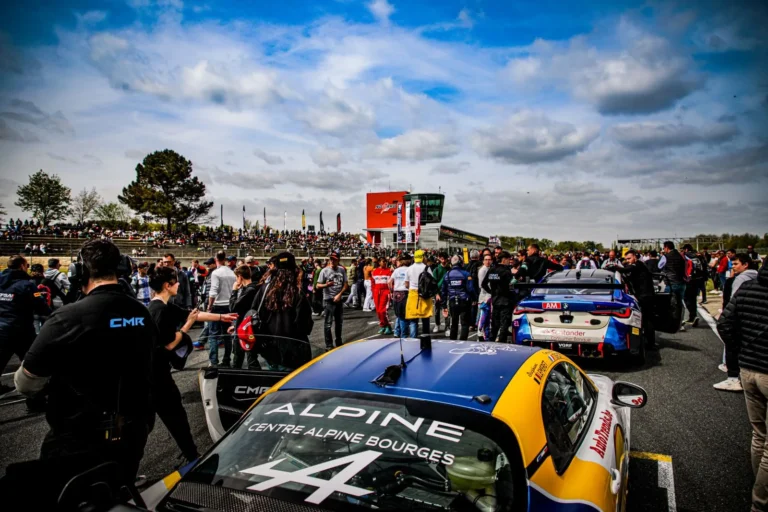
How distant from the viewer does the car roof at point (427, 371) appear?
2039 mm

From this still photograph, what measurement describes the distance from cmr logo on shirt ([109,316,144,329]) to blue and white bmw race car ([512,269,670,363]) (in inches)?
214

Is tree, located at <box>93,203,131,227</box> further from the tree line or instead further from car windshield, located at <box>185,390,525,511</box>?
car windshield, located at <box>185,390,525,511</box>

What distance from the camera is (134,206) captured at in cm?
5762

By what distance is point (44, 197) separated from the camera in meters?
58.1

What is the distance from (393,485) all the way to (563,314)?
18.0 ft

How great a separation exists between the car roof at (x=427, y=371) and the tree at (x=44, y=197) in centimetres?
6780

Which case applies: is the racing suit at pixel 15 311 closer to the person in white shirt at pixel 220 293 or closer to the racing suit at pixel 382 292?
the person in white shirt at pixel 220 293

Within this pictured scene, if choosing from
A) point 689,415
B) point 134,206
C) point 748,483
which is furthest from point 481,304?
point 134,206

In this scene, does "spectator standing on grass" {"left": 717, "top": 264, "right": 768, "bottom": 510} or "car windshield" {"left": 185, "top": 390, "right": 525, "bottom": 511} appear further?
"spectator standing on grass" {"left": 717, "top": 264, "right": 768, "bottom": 510}

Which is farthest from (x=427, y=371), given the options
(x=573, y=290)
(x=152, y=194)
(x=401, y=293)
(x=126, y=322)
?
(x=152, y=194)

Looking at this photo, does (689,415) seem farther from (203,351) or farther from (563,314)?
(203,351)

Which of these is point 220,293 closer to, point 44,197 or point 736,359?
point 736,359

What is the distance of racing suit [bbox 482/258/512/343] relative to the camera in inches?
322

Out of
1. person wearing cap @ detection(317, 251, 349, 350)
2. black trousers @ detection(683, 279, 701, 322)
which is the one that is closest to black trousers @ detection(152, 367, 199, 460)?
person wearing cap @ detection(317, 251, 349, 350)
